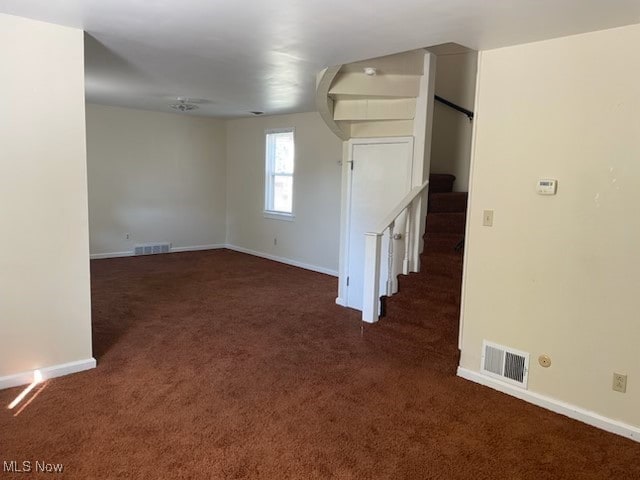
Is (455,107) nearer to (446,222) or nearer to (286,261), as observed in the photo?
(446,222)

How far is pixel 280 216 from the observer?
749 centimetres

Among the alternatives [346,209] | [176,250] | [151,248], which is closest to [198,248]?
[176,250]

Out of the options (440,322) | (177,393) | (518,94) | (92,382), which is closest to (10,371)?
(92,382)

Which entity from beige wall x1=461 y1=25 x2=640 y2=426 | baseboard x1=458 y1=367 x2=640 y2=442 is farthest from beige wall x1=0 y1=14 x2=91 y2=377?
baseboard x1=458 y1=367 x2=640 y2=442

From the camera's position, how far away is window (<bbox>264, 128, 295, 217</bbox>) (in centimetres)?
740

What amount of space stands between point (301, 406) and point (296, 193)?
4.65 metres

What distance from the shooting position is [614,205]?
263 cm

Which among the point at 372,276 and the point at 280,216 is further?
the point at 280,216

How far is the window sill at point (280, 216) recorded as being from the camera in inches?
287

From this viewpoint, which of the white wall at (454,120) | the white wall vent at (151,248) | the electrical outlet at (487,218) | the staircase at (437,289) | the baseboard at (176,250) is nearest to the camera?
the electrical outlet at (487,218)

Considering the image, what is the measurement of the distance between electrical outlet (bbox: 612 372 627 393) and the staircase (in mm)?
1041

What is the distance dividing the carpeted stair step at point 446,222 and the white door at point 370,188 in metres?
0.37
